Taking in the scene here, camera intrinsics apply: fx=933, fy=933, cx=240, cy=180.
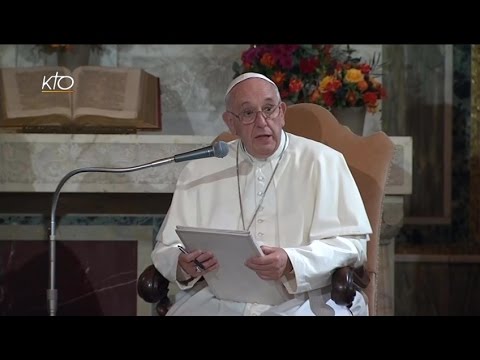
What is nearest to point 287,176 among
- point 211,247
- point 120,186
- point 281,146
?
point 281,146

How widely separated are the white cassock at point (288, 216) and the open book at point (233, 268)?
0.05 m

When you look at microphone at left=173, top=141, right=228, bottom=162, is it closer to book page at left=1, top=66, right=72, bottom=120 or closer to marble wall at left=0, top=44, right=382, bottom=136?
book page at left=1, top=66, right=72, bottom=120

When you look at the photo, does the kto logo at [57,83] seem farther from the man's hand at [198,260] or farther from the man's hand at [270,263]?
the man's hand at [270,263]

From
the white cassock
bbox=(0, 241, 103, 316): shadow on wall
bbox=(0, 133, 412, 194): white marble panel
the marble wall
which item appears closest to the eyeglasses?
the white cassock

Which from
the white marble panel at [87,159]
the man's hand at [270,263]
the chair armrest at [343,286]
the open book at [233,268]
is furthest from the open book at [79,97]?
the chair armrest at [343,286]

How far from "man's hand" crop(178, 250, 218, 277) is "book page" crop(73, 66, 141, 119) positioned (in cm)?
153

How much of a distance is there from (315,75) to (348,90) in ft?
0.79

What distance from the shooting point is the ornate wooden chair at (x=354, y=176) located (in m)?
3.65

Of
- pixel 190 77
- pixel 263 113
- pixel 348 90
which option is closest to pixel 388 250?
pixel 348 90

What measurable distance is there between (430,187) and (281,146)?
2414mm

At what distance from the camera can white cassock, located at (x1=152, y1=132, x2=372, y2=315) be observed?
3.68 metres
